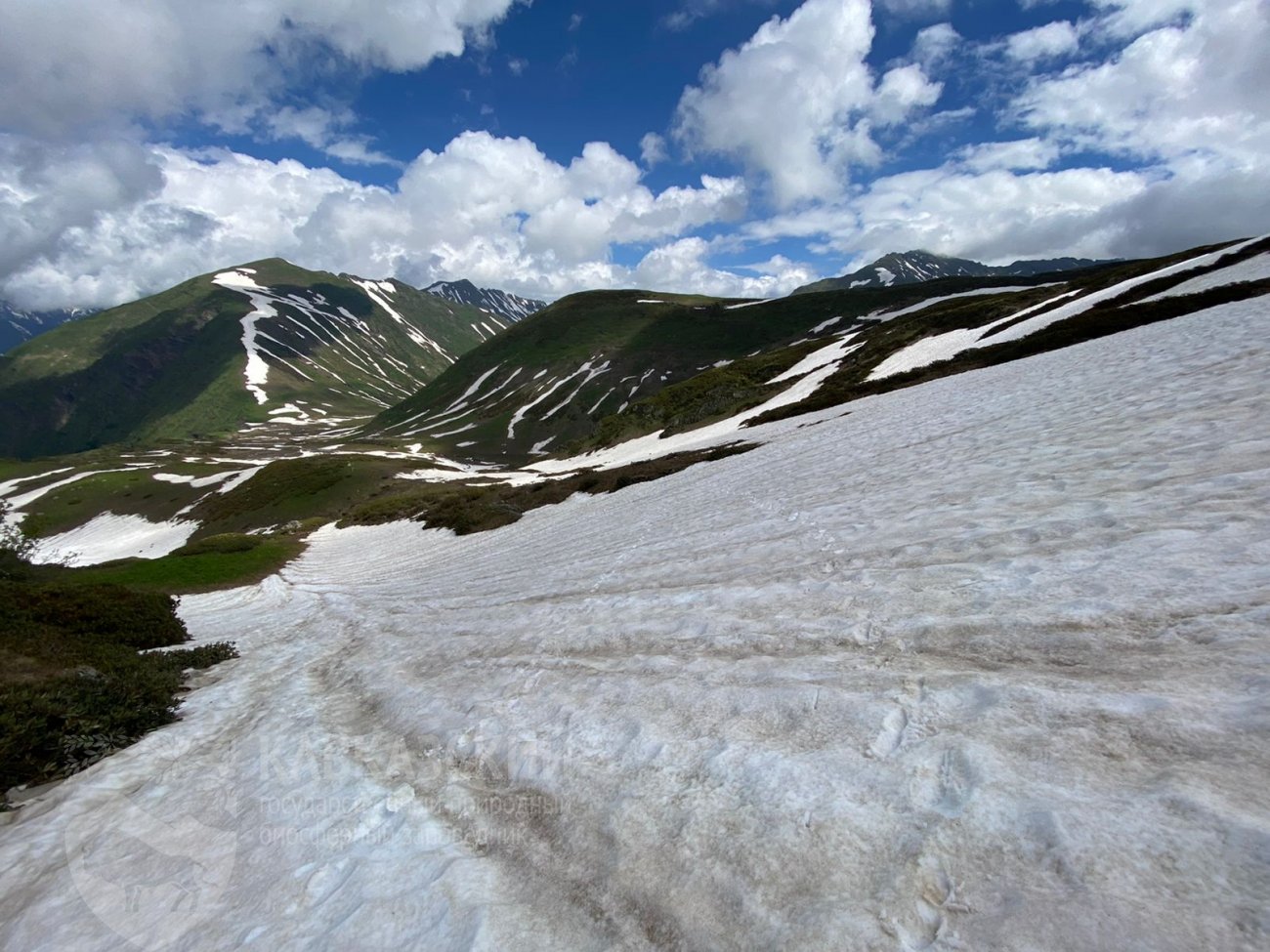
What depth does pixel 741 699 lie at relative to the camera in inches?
235

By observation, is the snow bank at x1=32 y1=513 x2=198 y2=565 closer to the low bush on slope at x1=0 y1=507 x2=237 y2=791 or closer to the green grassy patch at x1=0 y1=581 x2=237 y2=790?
the low bush on slope at x1=0 y1=507 x2=237 y2=791

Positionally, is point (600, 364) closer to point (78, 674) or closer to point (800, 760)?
point (78, 674)

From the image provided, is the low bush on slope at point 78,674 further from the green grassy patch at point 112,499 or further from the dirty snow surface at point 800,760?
Result: the green grassy patch at point 112,499

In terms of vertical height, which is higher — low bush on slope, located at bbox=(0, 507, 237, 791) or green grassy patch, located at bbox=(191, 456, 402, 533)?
green grassy patch, located at bbox=(191, 456, 402, 533)

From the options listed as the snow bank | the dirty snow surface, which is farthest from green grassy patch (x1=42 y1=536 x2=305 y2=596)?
the snow bank

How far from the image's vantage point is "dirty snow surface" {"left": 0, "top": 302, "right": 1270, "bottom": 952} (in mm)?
3393

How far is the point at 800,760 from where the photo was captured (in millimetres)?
4754

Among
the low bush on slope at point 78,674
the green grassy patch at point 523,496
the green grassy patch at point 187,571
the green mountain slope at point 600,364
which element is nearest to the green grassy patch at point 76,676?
the low bush on slope at point 78,674

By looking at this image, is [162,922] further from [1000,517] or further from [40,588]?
[40,588]

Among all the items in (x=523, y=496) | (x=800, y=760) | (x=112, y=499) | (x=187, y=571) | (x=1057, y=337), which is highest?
(x=112, y=499)

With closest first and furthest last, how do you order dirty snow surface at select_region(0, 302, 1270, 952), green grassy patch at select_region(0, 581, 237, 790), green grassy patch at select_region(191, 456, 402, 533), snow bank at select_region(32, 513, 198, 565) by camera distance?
1. dirty snow surface at select_region(0, 302, 1270, 952)
2. green grassy patch at select_region(0, 581, 237, 790)
3. green grassy patch at select_region(191, 456, 402, 533)
4. snow bank at select_region(32, 513, 198, 565)

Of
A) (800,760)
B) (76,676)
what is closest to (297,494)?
(76,676)

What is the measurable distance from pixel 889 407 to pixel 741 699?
23.3 m

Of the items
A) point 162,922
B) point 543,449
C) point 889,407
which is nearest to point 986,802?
point 162,922
